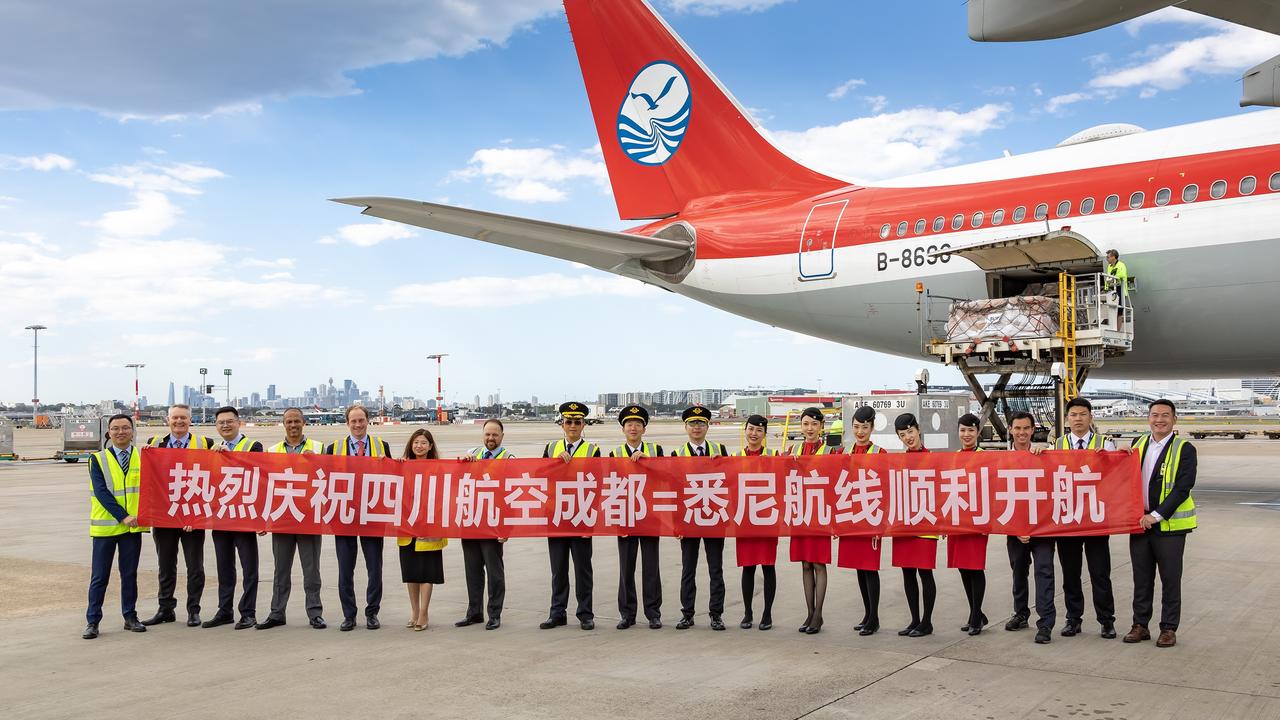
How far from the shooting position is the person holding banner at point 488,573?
24.8ft

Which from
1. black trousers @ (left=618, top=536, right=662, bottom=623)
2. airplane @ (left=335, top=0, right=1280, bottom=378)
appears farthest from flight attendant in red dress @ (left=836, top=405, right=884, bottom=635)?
airplane @ (left=335, top=0, right=1280, bottom=378)

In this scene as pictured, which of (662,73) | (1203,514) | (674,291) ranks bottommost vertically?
(1203,514)

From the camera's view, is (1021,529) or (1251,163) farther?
(1251,163)

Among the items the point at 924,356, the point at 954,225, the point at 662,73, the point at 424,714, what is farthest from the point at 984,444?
the point at 424,714

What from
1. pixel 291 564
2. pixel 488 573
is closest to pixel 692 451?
pixel 488 573

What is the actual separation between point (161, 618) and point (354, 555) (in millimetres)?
1642

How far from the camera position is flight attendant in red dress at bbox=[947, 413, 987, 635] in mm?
7105

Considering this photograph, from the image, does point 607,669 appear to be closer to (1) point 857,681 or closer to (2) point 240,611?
(1) point 857,681

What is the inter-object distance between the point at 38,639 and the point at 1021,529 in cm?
761

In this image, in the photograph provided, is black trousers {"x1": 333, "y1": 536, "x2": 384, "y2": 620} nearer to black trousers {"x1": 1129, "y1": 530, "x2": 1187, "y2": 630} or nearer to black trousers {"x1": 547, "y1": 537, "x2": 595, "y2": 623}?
black trousers {"x1": 547, "y1": 537, "x2": 595, "y2": 623}

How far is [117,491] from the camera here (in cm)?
775

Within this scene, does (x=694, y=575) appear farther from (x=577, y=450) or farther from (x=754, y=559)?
(x=577, y=450)

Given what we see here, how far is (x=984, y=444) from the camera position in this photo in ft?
60.2

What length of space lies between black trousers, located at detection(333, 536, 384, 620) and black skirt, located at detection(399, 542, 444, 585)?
10.3 inches
